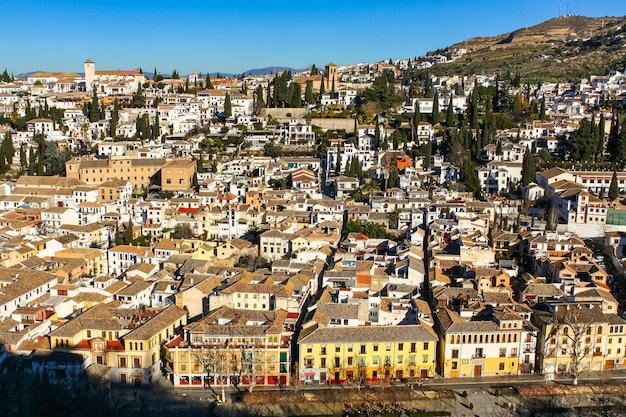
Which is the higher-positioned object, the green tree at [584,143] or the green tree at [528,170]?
the green tree at [584,143]

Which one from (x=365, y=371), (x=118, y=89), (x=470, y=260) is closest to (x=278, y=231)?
(x=470, y=260)

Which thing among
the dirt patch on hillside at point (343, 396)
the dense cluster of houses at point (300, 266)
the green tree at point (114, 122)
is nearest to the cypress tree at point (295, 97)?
the dense cluster of houses at point (300, 266)

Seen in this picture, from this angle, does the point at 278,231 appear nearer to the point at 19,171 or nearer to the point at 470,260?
the point at 470,260

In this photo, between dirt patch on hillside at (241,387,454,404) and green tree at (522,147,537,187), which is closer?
dirt patch on hillside at (241,387,454,404)

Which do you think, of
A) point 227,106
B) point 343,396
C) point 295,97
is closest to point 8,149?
point 227,106

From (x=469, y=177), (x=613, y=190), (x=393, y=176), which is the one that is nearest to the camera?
(x=613, y=190)

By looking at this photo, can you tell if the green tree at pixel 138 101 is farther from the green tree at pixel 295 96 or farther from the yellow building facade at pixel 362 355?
the yellow building facade at pixel 362 355

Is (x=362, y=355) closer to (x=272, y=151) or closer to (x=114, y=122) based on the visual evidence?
(x=272, y=151)

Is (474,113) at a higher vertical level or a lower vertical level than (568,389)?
higher

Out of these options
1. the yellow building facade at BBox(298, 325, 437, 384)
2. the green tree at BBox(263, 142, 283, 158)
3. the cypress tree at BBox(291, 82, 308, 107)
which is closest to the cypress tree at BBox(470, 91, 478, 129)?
the green tree at BBox(263, 142, 283, 158)

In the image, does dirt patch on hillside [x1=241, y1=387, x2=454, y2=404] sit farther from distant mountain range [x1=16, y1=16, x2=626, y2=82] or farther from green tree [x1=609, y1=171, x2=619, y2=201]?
distant mountain range [x1=16, y1=16, x2=626, y2=82]
